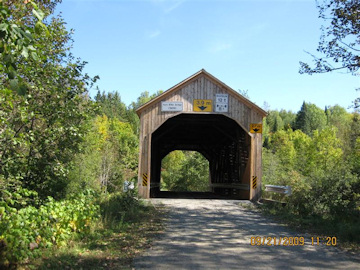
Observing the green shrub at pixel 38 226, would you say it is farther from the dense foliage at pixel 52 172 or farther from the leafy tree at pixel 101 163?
the leafy tree at pixel 101 163

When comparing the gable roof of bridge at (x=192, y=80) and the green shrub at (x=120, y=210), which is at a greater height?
the gable roof of bridge at (x=192, y=80)

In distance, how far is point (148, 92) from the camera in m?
77.2

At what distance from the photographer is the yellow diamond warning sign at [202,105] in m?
13.9

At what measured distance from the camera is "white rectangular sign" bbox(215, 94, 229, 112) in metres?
13.9

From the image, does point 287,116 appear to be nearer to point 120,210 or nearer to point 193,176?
point 193,176

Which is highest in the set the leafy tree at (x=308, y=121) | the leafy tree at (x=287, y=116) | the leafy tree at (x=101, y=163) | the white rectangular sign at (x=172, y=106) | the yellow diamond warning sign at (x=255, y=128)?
the leafy tree at (x=287, y=116)

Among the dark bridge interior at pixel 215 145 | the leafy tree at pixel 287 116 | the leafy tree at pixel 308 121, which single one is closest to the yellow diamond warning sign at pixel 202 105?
the dark bridge interior at pixel 215 145

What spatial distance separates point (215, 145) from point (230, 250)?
1851 cm

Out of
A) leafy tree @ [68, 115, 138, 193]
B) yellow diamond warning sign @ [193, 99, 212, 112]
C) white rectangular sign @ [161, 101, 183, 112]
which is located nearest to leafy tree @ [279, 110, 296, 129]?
leafy tree @ [68, 115, 138, 193]

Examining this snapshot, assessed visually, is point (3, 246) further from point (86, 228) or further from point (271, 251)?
point (271, 251)

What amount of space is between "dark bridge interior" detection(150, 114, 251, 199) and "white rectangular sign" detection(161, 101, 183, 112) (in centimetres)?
319

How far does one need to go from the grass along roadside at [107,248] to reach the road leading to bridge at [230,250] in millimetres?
275

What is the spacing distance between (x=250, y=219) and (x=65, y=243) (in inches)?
197
